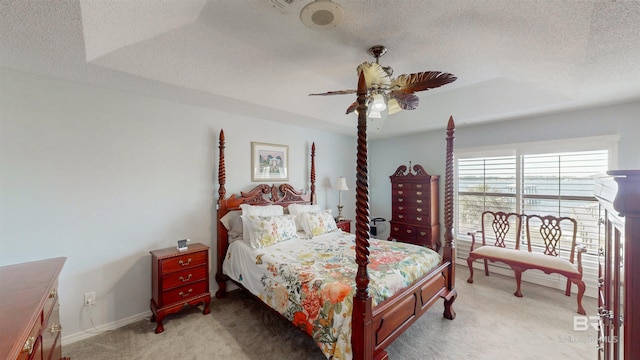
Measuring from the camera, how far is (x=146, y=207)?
275 cm

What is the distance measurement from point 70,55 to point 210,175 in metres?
1.66

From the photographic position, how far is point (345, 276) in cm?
208

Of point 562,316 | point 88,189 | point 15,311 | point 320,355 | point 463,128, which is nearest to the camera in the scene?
point 15,311

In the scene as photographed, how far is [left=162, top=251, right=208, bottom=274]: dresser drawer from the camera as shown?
2.51 metres

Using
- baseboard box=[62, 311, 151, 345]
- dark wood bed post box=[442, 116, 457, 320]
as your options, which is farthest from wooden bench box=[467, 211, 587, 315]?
baseboard box=[62, 311, 151, 345]

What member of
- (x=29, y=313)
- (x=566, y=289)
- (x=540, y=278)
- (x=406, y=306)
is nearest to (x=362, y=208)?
(x=406, y=306)

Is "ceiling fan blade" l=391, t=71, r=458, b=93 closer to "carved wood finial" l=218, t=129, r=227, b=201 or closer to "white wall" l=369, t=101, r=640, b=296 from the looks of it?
"carved wood finial" l=218, t=129, r=227, b=201

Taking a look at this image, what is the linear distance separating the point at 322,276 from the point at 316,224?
4.60ft

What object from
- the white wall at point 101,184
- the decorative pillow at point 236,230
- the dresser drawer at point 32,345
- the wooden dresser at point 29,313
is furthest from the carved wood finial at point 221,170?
the dresser drawer at point 32,345

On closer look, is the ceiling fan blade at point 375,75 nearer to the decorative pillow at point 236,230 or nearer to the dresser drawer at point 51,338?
the decorative pillow at point 236,230

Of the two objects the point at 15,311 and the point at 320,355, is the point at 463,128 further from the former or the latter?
the point at 15,311

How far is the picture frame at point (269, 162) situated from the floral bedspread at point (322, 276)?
1.13 m

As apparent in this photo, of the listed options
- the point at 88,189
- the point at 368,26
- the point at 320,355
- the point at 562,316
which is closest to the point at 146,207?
the point at 88,189

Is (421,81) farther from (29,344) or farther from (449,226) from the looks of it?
(29,344)
